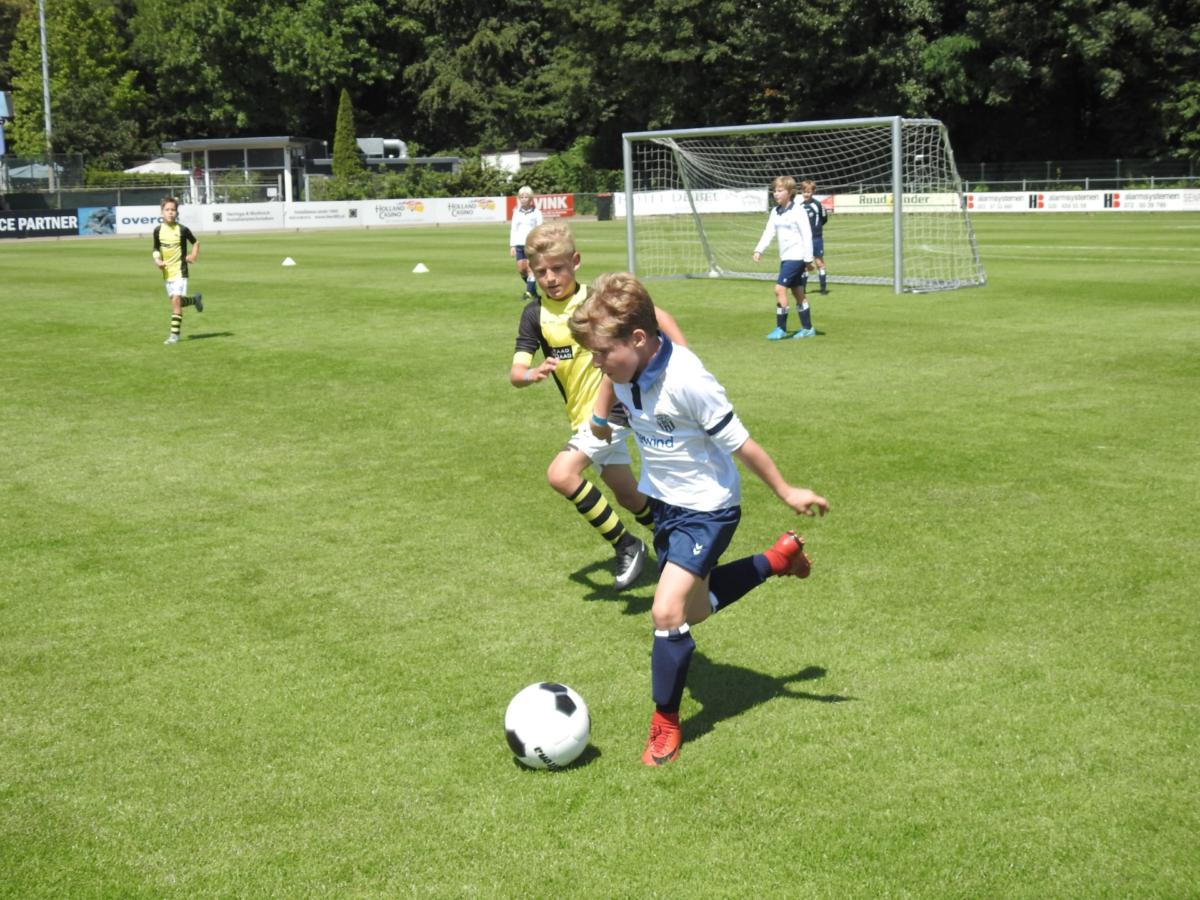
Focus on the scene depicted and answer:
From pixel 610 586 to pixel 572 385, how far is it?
1.19 meters

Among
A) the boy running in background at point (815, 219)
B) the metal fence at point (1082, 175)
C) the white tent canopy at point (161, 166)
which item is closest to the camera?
the boy running in background at point (815, 219)

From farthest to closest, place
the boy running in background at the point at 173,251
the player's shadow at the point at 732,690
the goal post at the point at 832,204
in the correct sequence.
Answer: the goal post at the point at 832,204
the boy running in background at the point at 173,251
the player's shadow at the point at 732,690

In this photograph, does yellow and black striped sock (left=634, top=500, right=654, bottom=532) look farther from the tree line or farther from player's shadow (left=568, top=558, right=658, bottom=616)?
the tree line

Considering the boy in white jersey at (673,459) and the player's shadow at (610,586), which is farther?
the player's shadow at (610,586)

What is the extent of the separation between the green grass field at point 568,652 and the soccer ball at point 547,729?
0.30 ft

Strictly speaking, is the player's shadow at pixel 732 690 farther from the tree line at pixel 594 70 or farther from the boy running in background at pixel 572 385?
the tree line at pixel 594 70

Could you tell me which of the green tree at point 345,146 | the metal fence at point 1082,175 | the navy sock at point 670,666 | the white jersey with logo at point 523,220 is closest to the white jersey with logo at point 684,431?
the navy sock at point 670,666

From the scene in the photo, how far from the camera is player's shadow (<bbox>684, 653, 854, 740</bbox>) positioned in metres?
5.44

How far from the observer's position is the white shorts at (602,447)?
703 centimetres

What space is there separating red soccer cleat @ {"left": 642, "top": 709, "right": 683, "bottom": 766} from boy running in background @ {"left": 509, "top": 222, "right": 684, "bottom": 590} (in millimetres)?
2007

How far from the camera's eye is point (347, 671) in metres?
5.96

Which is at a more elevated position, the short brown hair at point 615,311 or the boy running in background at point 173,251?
the boy running in background at point 173,251

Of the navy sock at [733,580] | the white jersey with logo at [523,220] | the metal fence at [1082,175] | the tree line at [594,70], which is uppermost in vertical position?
the tree line at [594,70]

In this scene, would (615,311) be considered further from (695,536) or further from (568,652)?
(568,652)
